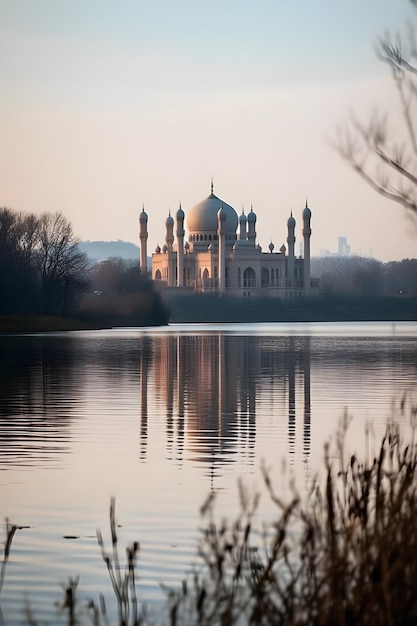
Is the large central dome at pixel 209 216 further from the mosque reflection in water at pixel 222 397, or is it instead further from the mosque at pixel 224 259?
the mosque reflection in water at pixel 222 397

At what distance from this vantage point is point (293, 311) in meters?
112

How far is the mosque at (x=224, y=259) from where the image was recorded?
127 metres

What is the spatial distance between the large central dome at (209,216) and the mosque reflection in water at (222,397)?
9354 cm

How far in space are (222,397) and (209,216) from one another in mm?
111016

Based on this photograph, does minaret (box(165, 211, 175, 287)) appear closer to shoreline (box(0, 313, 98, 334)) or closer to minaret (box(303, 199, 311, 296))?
minaret (box(303, 199, 311, 296))

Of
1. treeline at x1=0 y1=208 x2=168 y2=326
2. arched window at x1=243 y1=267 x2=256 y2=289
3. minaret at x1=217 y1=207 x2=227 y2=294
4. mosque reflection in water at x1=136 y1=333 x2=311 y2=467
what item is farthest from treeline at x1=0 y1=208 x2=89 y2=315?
arched window at x1=243 y1=267 x2=256 y2=289

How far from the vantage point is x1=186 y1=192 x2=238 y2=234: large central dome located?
429 feet

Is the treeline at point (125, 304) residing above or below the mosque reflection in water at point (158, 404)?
above

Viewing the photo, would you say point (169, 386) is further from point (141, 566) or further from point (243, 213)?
point (243, 213)

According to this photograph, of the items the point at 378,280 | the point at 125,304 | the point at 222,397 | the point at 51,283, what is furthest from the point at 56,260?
the point at 378,280

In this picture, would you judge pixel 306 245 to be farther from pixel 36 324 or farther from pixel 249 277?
pixel 36 324

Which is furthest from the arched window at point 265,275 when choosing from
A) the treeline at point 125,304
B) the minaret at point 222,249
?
the treeline at point 125,304

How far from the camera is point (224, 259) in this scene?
127062 millimetres

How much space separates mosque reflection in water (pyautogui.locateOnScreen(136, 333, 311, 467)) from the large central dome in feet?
307
